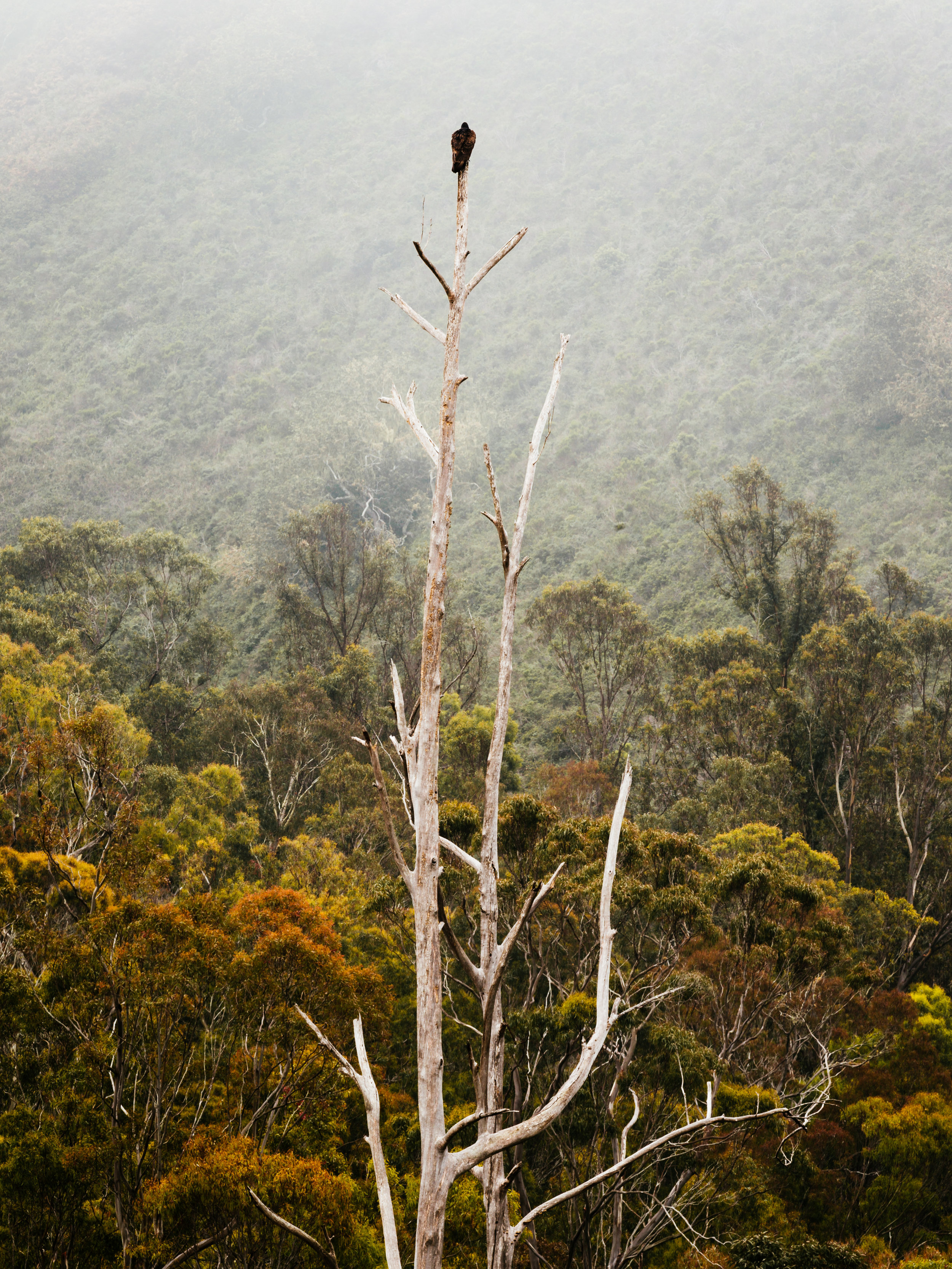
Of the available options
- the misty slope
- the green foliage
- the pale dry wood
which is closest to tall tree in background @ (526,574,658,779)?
the misty slope

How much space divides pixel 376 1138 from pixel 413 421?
6.11ft

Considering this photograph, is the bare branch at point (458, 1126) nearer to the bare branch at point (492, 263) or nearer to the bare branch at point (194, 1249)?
the bare branch at point (492, 263)

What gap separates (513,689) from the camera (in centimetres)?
3459

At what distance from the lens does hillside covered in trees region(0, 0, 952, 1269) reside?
9789 millimetres

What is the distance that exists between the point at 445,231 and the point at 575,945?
88.9m

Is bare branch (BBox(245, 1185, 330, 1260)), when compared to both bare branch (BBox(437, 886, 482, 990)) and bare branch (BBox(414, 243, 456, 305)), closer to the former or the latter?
bare branch (BBox(437, 886, 482, 990))

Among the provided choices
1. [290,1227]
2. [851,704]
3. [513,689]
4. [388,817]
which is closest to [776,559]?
[851,704]

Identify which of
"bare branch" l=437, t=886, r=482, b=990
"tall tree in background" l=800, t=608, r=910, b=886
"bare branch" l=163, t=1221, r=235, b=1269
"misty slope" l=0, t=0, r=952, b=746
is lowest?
"bare branch" l=163, t=1221, r=235, b=1269

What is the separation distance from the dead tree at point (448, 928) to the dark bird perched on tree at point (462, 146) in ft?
0.13

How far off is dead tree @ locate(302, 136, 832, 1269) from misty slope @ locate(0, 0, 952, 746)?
31.9 m

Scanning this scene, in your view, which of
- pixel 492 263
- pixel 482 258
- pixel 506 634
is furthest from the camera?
pixel 482 258

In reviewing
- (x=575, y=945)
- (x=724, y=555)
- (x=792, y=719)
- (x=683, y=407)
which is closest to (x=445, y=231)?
(x=683, y=407)

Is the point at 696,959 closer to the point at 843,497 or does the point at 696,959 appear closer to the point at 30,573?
the point at 30,573

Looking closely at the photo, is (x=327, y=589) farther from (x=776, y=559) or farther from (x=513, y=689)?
(x=776, y=559)
